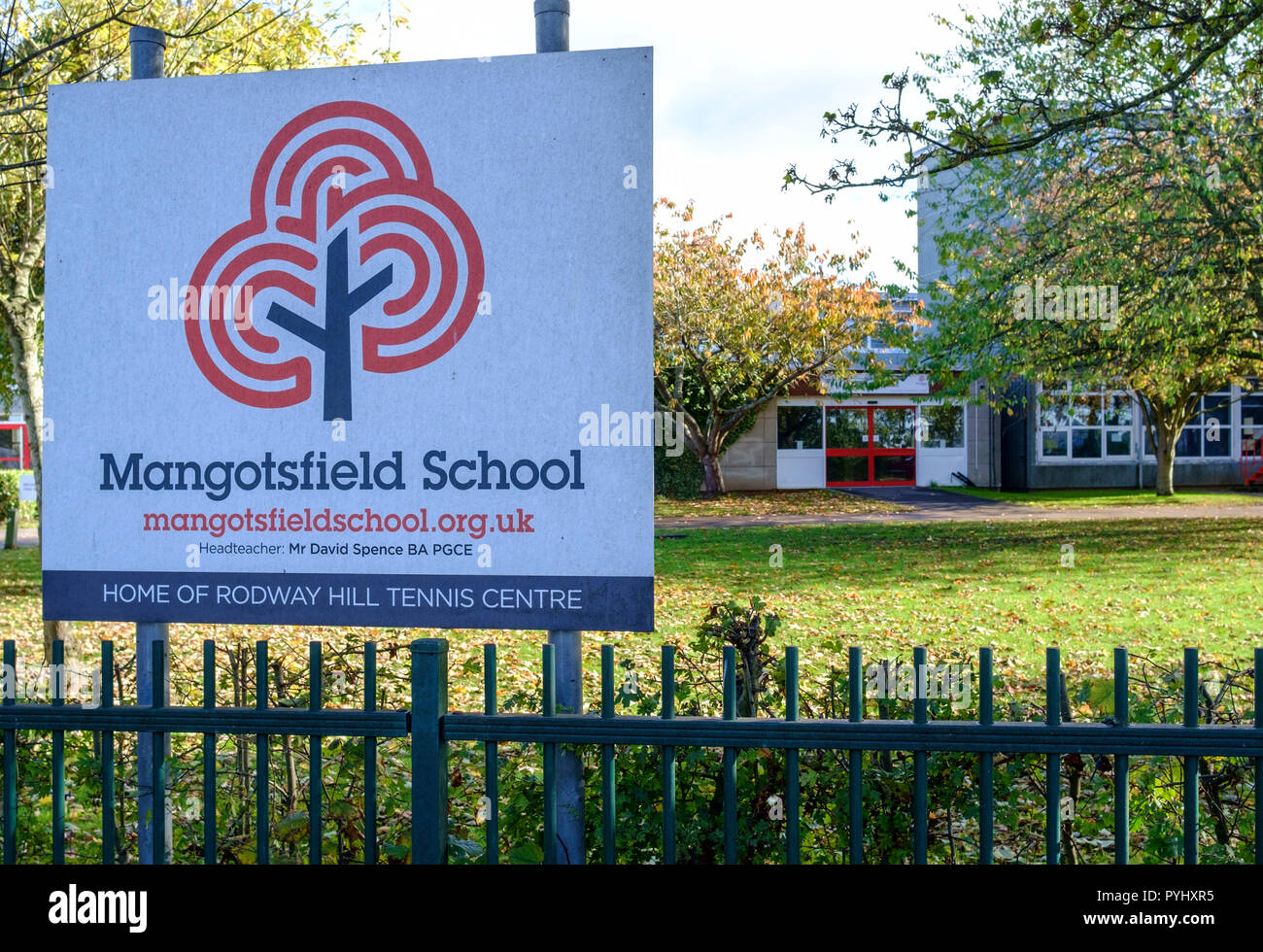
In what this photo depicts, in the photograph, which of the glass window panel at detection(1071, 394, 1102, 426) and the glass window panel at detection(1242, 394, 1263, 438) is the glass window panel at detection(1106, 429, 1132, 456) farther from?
the glass window panel at detection(1242, 394, 1263, 438)

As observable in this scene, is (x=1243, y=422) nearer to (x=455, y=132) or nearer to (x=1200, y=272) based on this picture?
(x=1200, y=272)

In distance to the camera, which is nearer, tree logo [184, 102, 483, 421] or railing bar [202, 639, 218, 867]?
railing bar [202, 639, 218, 867]

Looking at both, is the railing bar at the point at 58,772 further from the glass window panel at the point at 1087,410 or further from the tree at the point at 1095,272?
the glass window panel at the point at 1087,410

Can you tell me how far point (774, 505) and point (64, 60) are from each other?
21.0 meters

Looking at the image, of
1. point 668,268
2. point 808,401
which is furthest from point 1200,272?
point 808,401

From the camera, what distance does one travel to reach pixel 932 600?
1197 cm

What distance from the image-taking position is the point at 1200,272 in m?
12.6

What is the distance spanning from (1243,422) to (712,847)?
34650 mm

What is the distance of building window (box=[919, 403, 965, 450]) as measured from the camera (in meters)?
33.0

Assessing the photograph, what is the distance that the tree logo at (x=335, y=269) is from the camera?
334 cm

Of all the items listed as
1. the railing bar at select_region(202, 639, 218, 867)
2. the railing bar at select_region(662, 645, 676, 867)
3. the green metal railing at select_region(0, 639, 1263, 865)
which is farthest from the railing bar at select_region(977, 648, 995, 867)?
the railing bar at select_region(202, 639, 218, 867)

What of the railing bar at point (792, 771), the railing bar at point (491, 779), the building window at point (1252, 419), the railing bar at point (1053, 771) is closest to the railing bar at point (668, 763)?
the railing bar at point (792, 771)

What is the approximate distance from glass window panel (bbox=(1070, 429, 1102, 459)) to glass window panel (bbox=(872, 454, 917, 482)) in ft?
15.7

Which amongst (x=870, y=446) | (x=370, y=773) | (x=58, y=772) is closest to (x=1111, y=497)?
(x=870, y=446)
